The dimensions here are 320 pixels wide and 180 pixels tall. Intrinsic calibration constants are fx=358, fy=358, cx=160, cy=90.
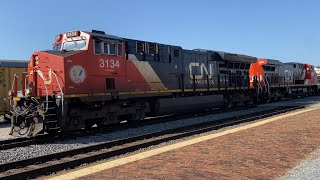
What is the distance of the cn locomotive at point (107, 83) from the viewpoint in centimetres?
1223

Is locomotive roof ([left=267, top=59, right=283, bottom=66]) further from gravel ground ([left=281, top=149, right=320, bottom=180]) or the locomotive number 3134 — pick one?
gravel ground ([left=281, top=149, right=320, bottom=180])

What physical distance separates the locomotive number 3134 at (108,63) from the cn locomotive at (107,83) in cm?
4

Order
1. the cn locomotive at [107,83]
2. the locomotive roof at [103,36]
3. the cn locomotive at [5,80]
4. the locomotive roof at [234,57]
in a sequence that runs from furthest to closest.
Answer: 1. the locomotive roof at [234,57]
2. the cn locomotive at [5,80]
3. the locomotive roof at [103,36]
4. the cn locomotive at [107,83]

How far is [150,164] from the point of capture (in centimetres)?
766

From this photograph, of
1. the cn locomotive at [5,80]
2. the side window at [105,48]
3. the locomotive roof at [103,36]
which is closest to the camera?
the locomotive roof at [103,36]

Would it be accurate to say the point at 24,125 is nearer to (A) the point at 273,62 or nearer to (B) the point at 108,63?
(B) the point at 108,63

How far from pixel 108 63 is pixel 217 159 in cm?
743

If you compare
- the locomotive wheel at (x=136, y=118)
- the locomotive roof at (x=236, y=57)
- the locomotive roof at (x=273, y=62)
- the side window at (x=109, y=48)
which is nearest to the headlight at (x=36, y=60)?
the side window at (x=109, y=48)

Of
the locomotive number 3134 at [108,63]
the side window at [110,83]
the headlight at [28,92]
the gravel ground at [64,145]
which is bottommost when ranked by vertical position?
the gravel ground at [64,145]

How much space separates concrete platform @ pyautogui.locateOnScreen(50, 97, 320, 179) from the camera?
6723 millimetres

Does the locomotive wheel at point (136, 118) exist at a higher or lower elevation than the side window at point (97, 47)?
lower

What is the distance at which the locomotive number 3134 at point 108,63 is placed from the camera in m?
13.8

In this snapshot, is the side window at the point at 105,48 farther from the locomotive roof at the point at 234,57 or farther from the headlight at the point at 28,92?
the locomotive roof at the point at 234,57

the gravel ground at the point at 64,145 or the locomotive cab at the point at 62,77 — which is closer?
the gravel ground at the point at 64,145
